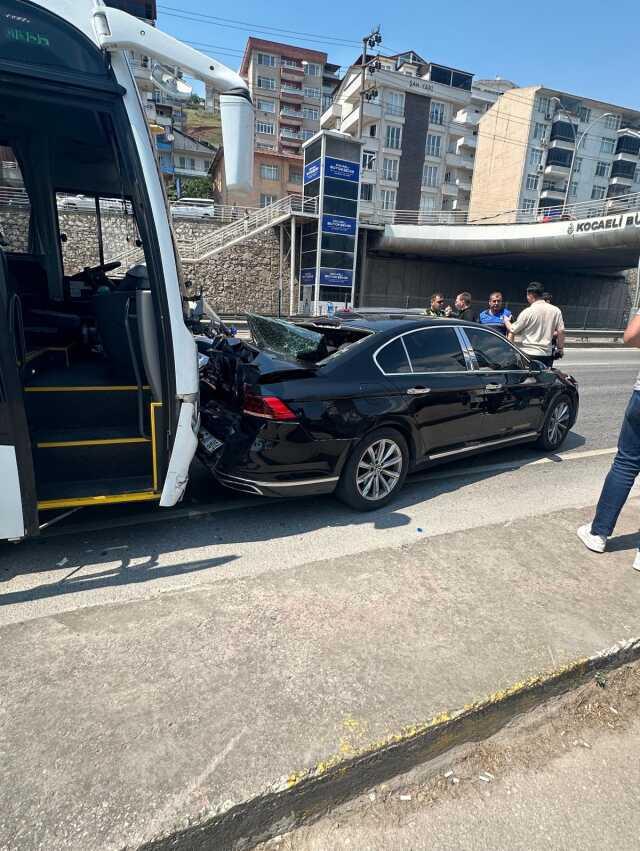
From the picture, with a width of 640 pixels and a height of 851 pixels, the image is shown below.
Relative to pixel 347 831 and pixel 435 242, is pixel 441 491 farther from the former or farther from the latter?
pixel 435 242

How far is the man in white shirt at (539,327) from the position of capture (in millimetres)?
7285

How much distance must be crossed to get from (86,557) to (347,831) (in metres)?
2.42

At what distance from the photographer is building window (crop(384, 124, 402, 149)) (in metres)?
52.8

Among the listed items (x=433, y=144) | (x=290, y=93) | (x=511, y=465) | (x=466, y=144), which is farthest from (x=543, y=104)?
(x=511, y=465)

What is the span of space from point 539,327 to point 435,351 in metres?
3.40

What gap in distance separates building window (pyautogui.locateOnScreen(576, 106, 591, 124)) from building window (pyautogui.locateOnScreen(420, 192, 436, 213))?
2192cm

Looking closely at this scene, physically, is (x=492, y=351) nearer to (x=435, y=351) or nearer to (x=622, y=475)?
(x=435, y=351)

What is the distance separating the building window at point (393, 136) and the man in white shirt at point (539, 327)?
176ft

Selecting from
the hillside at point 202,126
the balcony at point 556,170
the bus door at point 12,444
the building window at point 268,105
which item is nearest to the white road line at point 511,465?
the bus door at point 12,444

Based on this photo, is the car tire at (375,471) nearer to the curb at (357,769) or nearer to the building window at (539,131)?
the curb at (357,769)

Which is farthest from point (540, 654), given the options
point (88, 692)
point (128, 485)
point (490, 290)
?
point (490, 290)

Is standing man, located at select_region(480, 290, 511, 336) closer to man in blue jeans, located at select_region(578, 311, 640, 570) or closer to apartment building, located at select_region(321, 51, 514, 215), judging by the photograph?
man in blue jeans, located at select_region(578, 311, 640, 570)

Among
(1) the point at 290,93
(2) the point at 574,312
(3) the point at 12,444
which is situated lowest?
(2) the point at 574,312

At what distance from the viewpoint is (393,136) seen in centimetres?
5322
